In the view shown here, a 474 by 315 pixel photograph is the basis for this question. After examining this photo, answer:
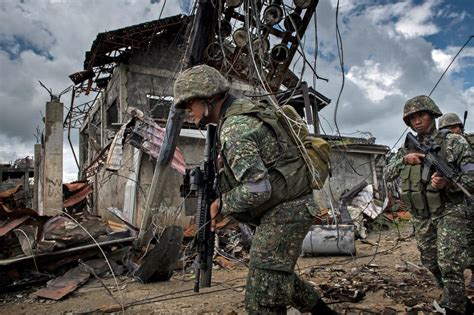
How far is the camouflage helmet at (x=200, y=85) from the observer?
2.21 m

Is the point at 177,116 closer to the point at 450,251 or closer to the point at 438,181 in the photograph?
the point at 438,181

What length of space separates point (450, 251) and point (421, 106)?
138cm

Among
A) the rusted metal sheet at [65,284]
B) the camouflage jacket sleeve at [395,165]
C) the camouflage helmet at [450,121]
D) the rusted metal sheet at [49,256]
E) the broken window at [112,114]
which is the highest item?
the broken window at [112,114]

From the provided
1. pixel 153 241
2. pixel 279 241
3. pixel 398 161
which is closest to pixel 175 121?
pixel 153 241

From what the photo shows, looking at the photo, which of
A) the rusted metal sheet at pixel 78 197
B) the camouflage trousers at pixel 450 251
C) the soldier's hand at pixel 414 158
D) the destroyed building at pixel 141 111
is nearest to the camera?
the camouflage trousers at pixel 450 251

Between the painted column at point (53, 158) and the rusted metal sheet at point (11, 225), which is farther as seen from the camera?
the painted column at point (53, 158)

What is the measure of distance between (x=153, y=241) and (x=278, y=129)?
16.1 ft

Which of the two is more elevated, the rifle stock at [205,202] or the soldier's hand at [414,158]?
the soldier's hand at [414,158]

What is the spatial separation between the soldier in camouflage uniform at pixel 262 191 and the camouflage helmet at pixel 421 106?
1.82 metres

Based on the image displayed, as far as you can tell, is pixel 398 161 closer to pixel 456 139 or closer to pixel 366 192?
pixel 456 139

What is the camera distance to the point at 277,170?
209 cm

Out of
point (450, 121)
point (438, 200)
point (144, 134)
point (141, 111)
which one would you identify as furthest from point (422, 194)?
point (141, 111)

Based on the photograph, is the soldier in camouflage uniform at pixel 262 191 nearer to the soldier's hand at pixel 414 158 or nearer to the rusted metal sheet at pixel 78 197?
the soldier's hand at pixel 414 158

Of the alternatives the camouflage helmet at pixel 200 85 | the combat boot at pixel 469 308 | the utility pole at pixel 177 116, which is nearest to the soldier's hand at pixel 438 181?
the combat boot at pixel 469 308
